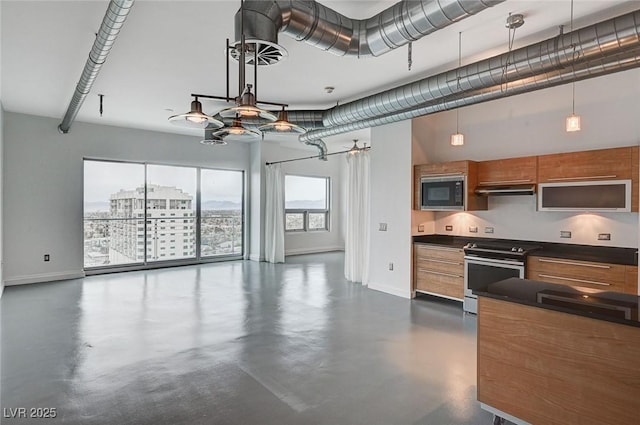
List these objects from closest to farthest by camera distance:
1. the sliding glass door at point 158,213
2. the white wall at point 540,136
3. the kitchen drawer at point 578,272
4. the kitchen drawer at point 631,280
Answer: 1. the kitchen drawer at point 631,280
2. the kitchen drawer at point 578,272
3. the white wall at point 540,136
4. the sliding glass door at point 158,213

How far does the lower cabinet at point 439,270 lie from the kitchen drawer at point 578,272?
3.05ft

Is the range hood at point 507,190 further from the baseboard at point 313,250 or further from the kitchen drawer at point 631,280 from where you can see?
the baseboard at point 313,250

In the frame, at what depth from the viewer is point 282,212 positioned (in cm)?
932

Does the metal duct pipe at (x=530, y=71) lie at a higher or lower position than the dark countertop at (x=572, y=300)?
higher

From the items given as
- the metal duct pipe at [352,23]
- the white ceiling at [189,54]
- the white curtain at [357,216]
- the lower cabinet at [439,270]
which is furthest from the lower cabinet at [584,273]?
the metal duct pipe at [352,23]

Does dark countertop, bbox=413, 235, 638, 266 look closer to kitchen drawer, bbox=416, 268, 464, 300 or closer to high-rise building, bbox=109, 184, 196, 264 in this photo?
kitchen drawer, bbox=416, 268, 464, 300

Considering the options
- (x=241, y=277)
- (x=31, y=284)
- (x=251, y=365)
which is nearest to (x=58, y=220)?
(x=31, y=284)

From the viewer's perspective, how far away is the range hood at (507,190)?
180 inches

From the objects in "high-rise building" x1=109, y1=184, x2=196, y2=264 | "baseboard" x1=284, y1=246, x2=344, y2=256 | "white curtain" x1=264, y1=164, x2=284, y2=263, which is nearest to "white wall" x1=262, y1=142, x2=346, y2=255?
"baseboard" x1=284, y1=246, x2=344, y2=256

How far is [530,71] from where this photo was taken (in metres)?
3.39

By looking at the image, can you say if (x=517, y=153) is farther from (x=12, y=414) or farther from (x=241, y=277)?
(x=12, y=414)

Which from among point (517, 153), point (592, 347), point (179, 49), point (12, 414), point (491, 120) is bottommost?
point (12, 414)

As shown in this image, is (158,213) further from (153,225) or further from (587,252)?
(587,252)

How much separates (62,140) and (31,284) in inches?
107
